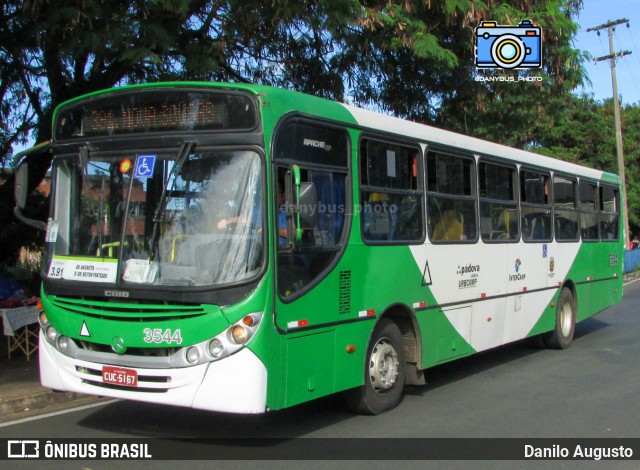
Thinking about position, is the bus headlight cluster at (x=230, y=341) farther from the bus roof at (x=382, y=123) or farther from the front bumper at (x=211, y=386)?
the bus roof at (x=382, y=123)

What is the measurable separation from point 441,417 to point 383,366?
2.51ft

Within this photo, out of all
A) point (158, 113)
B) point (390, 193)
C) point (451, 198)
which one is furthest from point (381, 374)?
point (158, 113)

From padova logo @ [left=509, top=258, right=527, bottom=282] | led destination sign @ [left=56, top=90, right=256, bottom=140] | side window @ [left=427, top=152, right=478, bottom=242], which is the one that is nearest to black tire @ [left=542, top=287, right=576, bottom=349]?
padova logo @ [left=509, top=258, right=527, bottom=282]

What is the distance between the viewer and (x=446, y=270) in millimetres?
8297

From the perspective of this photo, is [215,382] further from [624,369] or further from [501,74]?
[501,74]

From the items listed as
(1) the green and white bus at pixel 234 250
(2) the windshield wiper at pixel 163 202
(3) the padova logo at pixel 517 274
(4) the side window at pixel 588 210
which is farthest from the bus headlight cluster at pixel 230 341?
(4) the side window at pixel 588 210

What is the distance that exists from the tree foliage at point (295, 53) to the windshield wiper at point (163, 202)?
108 inches

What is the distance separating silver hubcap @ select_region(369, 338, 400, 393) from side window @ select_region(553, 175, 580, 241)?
5.16 metres

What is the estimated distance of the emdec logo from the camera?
11703 millimetres

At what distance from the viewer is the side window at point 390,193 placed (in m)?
7.05

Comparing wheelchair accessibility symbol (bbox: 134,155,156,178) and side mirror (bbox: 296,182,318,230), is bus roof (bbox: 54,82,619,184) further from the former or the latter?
side mirror (bbox: 296,182,318,230)

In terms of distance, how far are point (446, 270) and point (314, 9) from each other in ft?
12.3

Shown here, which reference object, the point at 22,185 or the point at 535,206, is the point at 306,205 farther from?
the point at 535,206

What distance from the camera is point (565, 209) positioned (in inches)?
Result: 464
